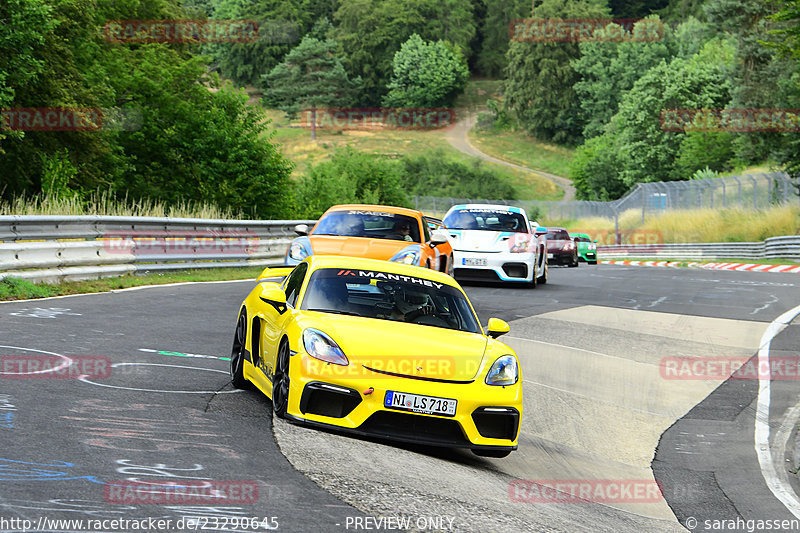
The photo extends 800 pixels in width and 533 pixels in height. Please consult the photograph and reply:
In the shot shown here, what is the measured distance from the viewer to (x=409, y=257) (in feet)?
50.9

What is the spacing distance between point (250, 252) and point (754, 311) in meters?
11.5

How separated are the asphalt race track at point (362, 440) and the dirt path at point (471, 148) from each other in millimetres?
101657

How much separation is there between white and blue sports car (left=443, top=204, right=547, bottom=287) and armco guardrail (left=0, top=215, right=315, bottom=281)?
5174 millimetres

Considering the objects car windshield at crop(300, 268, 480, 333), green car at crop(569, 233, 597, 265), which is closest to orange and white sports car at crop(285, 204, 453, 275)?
car windshield at crop(300, 268, 480, 333)

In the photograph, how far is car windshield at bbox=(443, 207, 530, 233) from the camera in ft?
70.0

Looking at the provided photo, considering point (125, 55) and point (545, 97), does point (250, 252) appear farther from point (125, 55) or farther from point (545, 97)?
point (545, 97)

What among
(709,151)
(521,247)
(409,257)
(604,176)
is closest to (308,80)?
(604,176)

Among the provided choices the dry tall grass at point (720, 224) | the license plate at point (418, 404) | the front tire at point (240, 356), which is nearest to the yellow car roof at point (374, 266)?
the front tire at point (240, 356)

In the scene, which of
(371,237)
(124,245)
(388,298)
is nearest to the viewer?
(388,298)

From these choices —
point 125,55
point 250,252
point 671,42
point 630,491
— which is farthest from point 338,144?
point 630,491

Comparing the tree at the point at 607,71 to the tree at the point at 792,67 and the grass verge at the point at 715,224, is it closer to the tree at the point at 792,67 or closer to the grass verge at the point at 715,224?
the tree at the point at 792,67

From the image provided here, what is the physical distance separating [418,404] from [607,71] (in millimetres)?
124726

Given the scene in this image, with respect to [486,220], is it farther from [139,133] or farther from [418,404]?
[139,133]

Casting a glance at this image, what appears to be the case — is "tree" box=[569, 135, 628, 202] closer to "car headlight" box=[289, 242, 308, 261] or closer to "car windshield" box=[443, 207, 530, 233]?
"car windshield" box=[443, 207, 530, 233]
